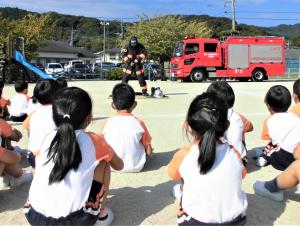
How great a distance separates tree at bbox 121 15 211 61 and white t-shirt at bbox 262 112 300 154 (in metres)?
40.8

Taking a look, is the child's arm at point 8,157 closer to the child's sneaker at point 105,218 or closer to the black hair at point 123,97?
the child's sneaker at point 105,218

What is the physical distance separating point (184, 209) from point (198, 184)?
0.25 m

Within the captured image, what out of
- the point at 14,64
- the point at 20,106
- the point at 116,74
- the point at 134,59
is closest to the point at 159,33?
the point at 116,74

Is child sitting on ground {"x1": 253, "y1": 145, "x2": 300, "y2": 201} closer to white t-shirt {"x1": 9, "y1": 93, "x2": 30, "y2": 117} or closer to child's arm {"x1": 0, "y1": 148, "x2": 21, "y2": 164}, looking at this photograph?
child's arm {"x1": 0, "y1": 148, "x2": 21, "y2": 164}

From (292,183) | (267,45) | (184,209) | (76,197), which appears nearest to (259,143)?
(292,183)

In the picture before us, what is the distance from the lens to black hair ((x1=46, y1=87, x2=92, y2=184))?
123 inches

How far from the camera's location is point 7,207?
4191 mm

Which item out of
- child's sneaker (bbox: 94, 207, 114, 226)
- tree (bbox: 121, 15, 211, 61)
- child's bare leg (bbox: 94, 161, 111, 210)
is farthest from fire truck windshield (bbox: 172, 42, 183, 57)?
child's bare leg (bbox: 94, 161, 111, 210)

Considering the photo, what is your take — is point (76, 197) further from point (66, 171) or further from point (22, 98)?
point (22, 98)

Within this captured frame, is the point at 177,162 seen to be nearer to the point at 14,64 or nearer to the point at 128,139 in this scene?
the point at 128,139

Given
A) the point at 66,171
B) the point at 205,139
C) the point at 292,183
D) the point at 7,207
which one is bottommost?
the point at 7,207

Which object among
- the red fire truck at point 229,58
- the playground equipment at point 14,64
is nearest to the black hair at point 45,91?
the playground equipment at point 14,64

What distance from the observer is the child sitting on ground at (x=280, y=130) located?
495cm

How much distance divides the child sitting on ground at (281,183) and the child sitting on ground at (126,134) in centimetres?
138
